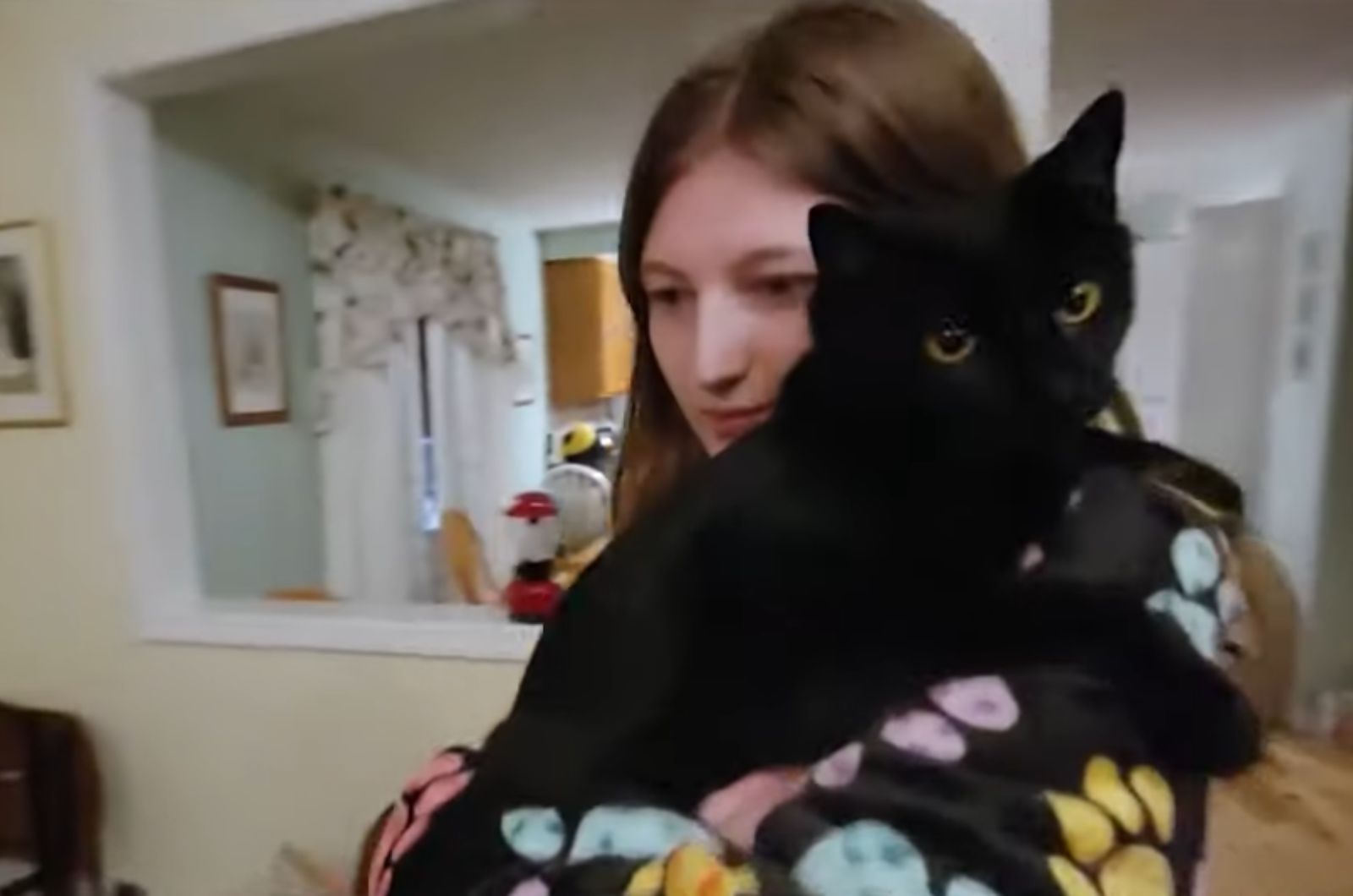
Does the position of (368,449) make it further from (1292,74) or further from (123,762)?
(1292,74)

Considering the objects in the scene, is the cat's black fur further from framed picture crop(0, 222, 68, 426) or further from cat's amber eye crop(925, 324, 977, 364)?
framed picture crop(0, 222, 68, 426)

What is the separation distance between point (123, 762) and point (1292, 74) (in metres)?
2.86

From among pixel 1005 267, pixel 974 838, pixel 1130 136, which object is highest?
pixel 1130 136

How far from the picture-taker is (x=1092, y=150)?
1.27 feet

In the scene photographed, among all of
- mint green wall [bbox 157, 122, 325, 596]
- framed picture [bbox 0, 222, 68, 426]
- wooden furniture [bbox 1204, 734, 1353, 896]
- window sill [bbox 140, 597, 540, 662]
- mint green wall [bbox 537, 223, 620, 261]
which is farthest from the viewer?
mint green wall [bbox 537, 223, 620, 261]

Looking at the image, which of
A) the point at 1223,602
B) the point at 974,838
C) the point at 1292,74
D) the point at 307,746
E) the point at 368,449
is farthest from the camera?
the point at 368,449

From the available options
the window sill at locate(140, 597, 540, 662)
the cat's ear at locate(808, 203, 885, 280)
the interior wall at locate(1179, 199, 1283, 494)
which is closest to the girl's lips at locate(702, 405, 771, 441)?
the cat's ear at locate(808, 203, 885, 280)

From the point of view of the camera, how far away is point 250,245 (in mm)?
2465

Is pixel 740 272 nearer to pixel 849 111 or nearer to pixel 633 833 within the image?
pixel 849 111

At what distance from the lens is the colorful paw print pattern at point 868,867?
30 cm

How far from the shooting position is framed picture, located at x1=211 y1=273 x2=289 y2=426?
2.31m

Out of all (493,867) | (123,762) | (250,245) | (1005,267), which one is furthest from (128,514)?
(1005,267)

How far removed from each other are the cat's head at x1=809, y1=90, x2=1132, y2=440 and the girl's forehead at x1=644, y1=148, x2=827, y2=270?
7 centimetres

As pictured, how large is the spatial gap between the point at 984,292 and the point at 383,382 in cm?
264
